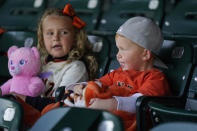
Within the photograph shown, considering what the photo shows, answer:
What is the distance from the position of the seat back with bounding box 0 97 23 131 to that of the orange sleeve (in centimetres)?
73

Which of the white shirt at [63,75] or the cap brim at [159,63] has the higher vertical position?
the cap brim at [159,63]

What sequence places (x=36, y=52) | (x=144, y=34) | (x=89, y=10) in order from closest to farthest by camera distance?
(x=144, y=34) < (x=36, y=52) < (x=89, y=10)

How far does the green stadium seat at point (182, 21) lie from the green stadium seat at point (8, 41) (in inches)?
43.6

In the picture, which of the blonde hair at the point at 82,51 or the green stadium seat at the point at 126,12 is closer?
the blonde hair at the point at 82,51

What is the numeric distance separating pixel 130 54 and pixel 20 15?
237cm

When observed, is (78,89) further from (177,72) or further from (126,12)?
(126,12)

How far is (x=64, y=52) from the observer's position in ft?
9.45

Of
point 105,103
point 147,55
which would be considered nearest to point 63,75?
point 147,55

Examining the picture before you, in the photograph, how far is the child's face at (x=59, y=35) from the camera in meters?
2.87

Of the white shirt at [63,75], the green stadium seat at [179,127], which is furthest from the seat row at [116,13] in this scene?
the green stadium seat at [179,127]

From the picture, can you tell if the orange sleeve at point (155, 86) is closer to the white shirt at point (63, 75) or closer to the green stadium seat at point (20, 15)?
the white shirt at point (63, 75)

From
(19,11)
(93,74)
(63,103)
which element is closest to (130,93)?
(63,103)

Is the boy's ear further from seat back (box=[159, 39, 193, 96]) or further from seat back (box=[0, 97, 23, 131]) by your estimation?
seat back (box=[0, 97, 23, 131])

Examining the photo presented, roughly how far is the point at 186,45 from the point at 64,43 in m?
0.87
